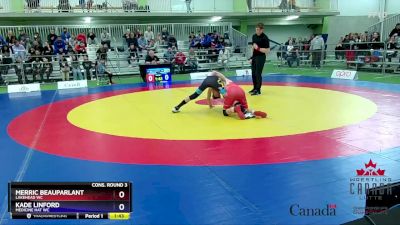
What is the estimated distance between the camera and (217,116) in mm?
8172

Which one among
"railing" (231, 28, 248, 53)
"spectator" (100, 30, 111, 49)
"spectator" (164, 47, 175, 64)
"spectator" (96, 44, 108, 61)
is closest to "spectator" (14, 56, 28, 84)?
"spectator" (96, 44, 108, 61)

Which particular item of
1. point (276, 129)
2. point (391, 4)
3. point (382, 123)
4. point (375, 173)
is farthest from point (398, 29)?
point (375, 173)

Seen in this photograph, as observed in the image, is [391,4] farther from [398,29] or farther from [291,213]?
[291,213]

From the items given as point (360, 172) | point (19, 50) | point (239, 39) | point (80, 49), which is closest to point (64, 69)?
point (80, 49)

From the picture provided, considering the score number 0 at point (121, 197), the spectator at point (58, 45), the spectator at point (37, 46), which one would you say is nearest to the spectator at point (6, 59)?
the spectator at point (37, 46)

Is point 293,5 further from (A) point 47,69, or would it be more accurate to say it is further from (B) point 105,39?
Answer: (A) point 47,69

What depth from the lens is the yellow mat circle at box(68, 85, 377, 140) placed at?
685cm

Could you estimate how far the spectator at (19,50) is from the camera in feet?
55.6

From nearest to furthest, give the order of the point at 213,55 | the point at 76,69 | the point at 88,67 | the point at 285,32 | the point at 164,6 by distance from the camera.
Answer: the point at 76,69, the point at 88,67, the point at 213,55, the point at 164,6, the point at 285,32

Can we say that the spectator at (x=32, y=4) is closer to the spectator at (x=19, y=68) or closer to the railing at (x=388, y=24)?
the spectator at (x=19, y=68)
